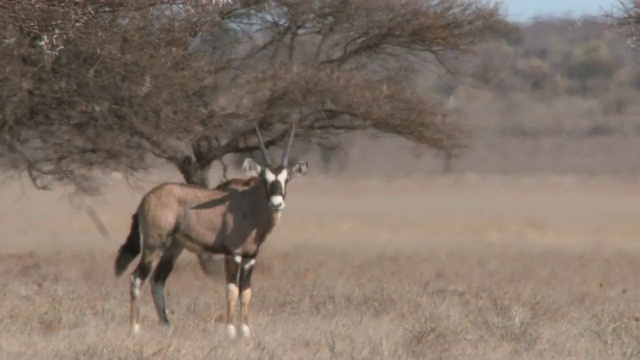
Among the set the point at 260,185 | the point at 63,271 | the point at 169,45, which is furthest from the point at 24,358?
the point at 63,271

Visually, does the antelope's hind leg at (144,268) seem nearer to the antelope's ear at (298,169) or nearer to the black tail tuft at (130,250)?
the black tail tuft at (130,250)

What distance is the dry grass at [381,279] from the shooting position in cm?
1177

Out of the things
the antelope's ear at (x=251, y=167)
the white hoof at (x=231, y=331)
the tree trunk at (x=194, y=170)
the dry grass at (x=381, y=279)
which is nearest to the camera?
the dry grass at (x=381, y=279)

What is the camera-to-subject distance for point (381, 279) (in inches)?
878

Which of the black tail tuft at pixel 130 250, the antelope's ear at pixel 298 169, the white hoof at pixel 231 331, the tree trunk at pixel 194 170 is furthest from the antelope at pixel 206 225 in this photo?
the tree trunk at pixel 194 170

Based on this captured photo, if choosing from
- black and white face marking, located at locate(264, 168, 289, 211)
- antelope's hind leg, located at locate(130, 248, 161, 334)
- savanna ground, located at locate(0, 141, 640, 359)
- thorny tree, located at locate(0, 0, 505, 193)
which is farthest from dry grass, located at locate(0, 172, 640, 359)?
thorny tree, located at locate(0, 0, 505, 193)

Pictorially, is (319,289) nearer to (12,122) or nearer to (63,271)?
(12,122)

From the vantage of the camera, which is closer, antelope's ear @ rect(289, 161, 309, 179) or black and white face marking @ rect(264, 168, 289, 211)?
black and white face marking @ rect(264, 168, 289, 211)

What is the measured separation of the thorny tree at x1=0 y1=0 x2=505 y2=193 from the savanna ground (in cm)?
191

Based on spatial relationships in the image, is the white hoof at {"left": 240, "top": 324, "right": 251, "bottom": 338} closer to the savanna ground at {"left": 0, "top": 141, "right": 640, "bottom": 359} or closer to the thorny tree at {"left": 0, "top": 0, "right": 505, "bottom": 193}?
the savanna ground at {"left": 0, "top": 141, "right": 640, "bottom": 359}

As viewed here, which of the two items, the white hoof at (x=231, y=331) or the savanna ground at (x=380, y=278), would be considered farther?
the white hoof at (x=231, y=331)

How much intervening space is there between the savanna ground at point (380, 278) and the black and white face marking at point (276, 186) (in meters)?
1.07

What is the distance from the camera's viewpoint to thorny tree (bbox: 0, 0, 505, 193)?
19250 mm

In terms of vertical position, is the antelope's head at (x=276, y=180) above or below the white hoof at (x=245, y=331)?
→ above
